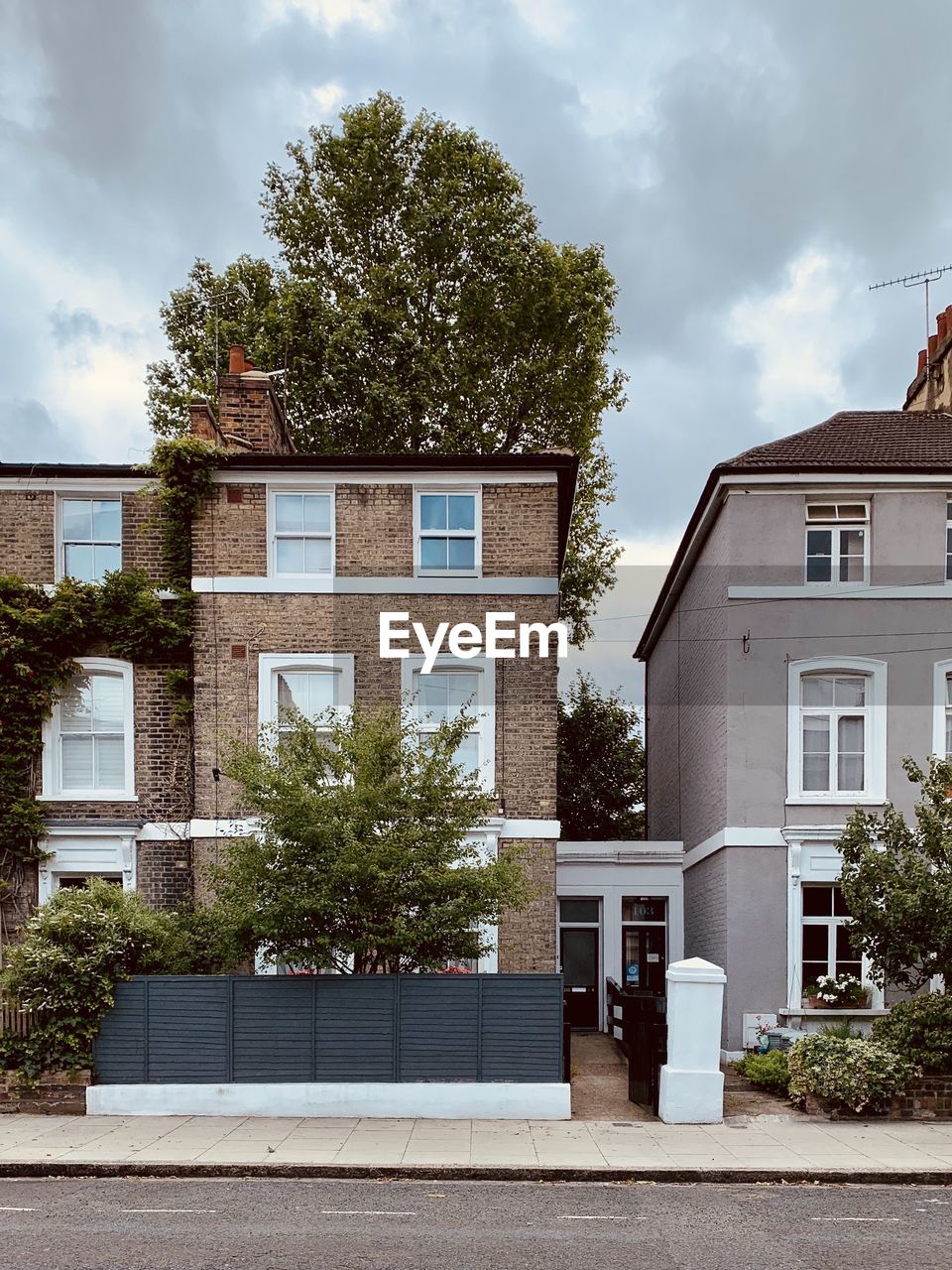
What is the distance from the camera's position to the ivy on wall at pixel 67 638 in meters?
19.1

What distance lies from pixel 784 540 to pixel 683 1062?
889 centimetres

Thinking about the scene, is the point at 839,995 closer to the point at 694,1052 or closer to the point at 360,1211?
the point at 694,1052

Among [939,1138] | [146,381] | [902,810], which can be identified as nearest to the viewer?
[939,1138]

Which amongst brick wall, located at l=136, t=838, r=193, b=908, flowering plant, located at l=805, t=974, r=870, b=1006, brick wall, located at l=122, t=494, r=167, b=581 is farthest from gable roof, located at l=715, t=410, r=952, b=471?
brick wall, located at l=136, t=838, r=193, b=908

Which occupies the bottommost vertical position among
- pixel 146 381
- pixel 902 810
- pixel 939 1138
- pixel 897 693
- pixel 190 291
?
pixel 939 1138

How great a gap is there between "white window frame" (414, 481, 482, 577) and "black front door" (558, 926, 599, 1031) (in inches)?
327

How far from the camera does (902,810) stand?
1939 cm

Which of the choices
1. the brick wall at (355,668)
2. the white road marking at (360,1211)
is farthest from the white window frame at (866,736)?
the white road marking at (360,1211)

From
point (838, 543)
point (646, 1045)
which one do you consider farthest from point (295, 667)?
point (838, 543)

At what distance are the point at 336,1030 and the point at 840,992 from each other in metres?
8.27

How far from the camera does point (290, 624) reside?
64.1 ft

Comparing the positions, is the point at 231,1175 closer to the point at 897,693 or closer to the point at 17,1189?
the point at 17,1189

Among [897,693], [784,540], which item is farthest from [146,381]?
[897,693]

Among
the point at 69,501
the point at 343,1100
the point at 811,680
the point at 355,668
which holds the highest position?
the point at 69,501
